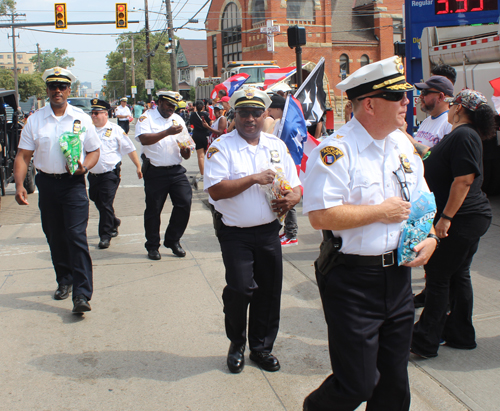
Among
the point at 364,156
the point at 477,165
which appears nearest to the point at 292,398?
the point at 364,156

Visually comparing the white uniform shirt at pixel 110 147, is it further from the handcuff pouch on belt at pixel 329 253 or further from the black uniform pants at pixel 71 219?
the handcuff pouch on belt at pixel 329 253

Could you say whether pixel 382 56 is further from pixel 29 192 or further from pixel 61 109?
pixel 61 109

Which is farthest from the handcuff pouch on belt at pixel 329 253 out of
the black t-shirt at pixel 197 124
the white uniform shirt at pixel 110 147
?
the black t-shirt at pixel 197 124

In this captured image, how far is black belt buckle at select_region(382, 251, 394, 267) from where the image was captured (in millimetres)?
2549

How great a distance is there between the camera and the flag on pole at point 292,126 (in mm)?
5973

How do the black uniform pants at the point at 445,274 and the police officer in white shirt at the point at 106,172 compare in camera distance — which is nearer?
the black uniform pants at the point at 445,274

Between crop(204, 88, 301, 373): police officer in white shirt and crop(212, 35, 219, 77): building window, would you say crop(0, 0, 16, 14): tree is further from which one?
crop(204, 88, 301, 373): police officer in white shirt

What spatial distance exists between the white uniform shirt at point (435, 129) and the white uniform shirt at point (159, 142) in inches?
115

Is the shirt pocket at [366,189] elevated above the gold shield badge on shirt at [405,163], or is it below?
below

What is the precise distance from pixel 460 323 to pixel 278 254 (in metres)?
1.48

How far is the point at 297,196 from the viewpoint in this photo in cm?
383

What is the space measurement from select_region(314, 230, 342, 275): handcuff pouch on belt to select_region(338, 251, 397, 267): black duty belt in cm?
6

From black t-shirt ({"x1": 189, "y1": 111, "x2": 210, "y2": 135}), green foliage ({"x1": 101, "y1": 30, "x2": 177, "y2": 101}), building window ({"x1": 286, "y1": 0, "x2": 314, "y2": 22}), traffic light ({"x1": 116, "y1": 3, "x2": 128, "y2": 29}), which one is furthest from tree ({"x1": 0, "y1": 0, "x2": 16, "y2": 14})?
black t-shirt ({"x1": 189, "y1": 111, "x2": 210, "y2": 135})

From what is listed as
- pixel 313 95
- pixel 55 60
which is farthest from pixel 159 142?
pixel 55 60
